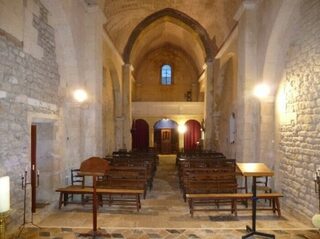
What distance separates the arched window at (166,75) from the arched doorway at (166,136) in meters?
3.77

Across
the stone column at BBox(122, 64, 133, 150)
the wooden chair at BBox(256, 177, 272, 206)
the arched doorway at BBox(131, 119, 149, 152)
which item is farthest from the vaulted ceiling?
the arched doorway at BBox(131, 119, 149, 152)

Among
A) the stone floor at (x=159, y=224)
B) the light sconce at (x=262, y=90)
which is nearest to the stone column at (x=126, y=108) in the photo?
the stone floor at (x=159, y=224)

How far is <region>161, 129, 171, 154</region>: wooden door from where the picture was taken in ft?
72.0

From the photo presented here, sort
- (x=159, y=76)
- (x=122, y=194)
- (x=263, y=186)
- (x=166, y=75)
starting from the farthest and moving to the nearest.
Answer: (x=166, y=75) → (x=159, y=76) → (x=263, y=186) → (x=122, y=194)

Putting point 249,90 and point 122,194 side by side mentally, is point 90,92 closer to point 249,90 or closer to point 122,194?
point 122,194

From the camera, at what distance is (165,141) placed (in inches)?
868

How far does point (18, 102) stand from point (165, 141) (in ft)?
55.2

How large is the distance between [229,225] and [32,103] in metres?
4.68

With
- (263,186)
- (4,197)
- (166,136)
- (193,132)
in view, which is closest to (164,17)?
(193,132)

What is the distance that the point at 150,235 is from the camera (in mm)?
5246

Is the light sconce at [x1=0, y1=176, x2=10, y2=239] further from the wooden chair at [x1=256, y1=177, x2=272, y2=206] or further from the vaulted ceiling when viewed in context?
the vaulted ceiling

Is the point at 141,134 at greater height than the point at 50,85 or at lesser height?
lesser

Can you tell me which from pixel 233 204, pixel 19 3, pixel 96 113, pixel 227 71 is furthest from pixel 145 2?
pixel 233 204

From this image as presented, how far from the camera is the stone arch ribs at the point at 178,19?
15.2 meters
